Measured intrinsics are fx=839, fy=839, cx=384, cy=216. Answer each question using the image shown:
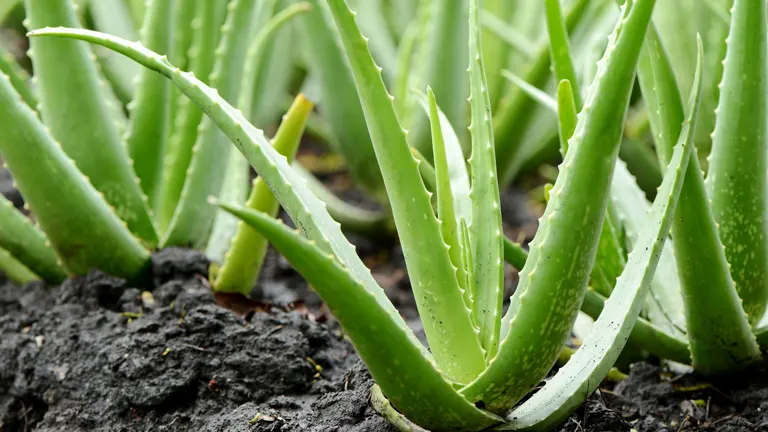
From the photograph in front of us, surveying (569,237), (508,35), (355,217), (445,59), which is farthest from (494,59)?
(569,237)

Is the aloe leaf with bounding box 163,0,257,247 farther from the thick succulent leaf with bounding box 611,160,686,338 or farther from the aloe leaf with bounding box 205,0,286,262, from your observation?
the thick succulent leaf with bounding box 611,160,686,338

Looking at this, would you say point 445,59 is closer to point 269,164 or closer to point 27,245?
point 27,245

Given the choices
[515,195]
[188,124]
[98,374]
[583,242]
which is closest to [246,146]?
[583,242]

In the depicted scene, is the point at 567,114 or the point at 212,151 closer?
the point at 567,114

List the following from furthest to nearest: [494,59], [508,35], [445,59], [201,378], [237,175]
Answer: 1. [494,59]
2. [508,35]
3. [445,59]
4. [237,175]
5. [201,378]

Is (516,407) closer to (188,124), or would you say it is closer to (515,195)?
(188,124)

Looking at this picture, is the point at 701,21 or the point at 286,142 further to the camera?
the point at 701,21

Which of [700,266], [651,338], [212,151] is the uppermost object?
[212,151]

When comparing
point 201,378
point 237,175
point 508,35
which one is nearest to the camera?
point 201,378
